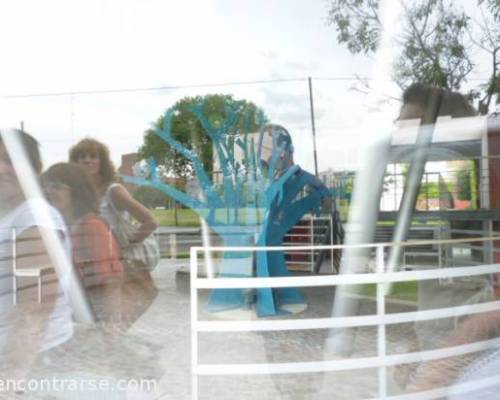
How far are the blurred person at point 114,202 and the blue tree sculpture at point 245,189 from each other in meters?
0.31

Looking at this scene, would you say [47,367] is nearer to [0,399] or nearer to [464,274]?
[0,399]

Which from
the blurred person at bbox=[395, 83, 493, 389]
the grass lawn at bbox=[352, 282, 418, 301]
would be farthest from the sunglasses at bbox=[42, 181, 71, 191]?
the blurred person at bbox=[395, 83, 493, 389]

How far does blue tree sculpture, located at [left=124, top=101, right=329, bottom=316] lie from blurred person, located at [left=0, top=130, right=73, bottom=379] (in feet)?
2.63

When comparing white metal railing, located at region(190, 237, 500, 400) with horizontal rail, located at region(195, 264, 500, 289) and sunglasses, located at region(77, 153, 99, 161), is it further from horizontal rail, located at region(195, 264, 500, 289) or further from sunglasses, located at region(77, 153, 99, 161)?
sunglasses, located at region(77, 153, 99, 161)

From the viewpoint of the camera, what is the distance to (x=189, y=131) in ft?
12.7

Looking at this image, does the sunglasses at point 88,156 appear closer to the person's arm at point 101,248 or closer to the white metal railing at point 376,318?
the person's arm at point 101,248

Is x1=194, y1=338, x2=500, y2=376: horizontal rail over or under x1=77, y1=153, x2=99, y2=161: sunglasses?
under

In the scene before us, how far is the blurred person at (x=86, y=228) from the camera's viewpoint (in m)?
2.17

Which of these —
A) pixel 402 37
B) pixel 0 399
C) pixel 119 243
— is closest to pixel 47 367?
pixel 0 399

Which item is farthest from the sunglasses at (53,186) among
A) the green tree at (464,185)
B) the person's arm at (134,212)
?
the green tree at (464,185)

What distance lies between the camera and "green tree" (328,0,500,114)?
1.48 metres

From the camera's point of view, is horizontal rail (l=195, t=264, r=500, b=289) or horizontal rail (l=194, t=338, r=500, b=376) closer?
horizontal rail (l=194, t=338, r=500, b=376)

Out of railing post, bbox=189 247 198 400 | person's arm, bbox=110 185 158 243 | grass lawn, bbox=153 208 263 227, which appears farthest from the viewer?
grass lawn, bbox=153 208 263 227

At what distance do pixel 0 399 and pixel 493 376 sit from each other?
1.72 metres
